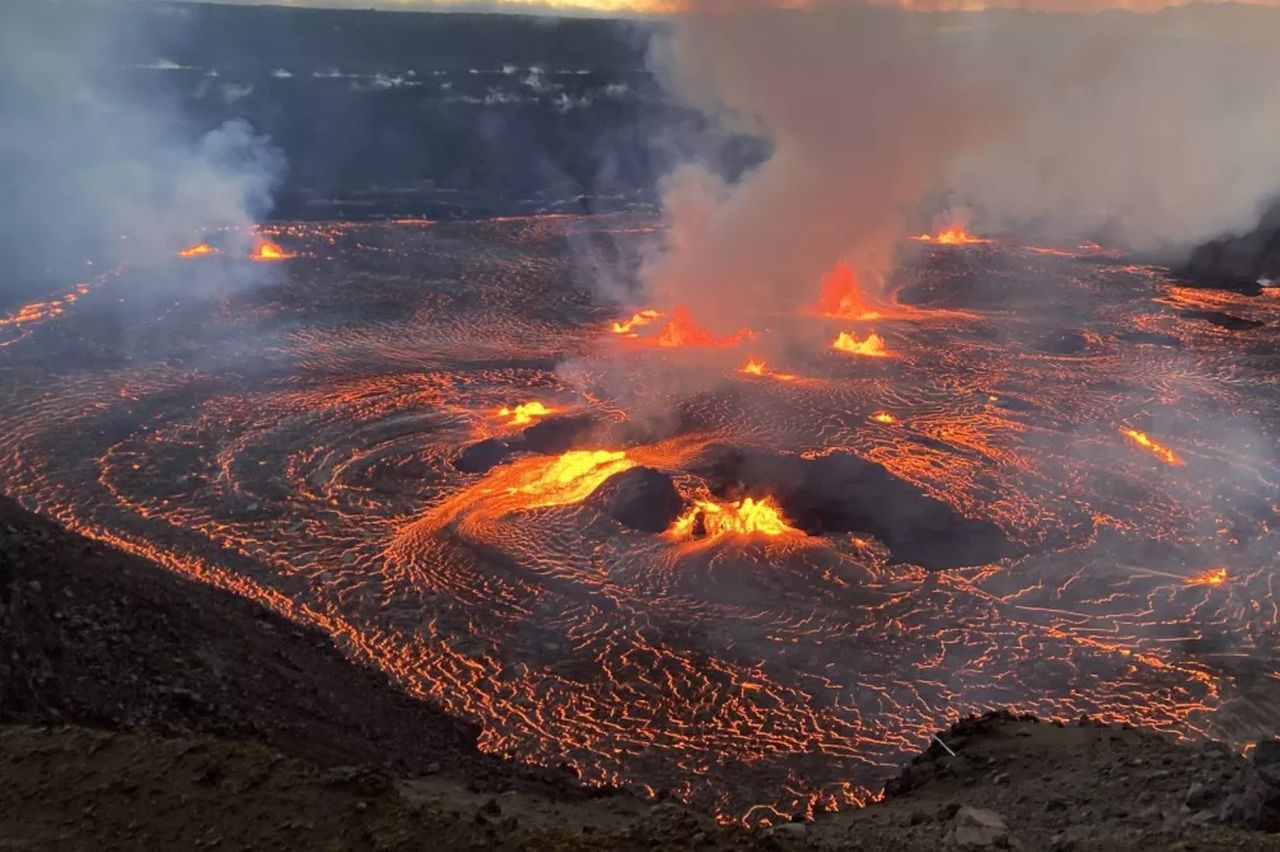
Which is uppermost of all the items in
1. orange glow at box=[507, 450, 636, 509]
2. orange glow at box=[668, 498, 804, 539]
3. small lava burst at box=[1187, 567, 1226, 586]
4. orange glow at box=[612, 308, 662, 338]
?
orange glow at box=[612, 308, 662, 338]

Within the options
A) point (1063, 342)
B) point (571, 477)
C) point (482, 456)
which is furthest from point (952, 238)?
point (482, 456)

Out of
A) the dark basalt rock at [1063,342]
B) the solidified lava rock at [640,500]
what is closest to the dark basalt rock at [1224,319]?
the dark basalt rock at [1063,342]

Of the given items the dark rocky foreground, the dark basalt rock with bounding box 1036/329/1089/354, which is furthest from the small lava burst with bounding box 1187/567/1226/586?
the dark basalt rock with bounding box 1036/329/1089/354

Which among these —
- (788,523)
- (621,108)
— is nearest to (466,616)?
(788,523)

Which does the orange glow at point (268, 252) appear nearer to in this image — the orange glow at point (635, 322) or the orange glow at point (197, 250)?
the orange glow at point (197, 250)

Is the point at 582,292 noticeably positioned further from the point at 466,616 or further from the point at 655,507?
the point at 466,616

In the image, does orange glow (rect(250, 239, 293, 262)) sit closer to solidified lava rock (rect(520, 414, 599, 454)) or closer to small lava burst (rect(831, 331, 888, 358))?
solidified lava rock (rect(520, 414, 599, 454))

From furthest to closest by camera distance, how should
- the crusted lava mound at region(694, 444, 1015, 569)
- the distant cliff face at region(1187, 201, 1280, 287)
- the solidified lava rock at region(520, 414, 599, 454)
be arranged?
the distant cliff face at region(1187, 201, 1280, 287)
the solidified lava rock at region(520, 414, 599, 454)
the crusted lava mound at region(694, 444, 1015, 569)

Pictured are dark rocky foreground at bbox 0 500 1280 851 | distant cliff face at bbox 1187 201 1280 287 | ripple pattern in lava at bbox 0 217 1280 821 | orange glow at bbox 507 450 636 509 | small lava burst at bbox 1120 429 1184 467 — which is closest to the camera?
dark rocky foreground at bbox 0 500 1280 851
